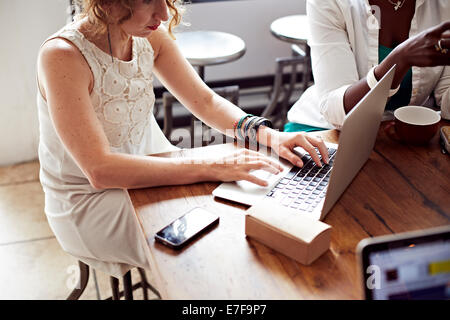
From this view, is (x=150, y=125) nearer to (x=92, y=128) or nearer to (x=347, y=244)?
(x=92, y=128)

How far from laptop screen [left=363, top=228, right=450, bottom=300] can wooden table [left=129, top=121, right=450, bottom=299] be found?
107 millimetres

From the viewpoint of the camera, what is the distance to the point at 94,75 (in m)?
1.34

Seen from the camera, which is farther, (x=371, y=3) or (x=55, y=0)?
(x=55, y=0)

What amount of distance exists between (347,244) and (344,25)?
2.82 feet

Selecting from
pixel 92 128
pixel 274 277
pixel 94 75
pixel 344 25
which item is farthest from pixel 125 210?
pixel 344 25

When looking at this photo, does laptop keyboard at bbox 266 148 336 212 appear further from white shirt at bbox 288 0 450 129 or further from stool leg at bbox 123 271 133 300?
stool leg at bbox 123 271 133 300

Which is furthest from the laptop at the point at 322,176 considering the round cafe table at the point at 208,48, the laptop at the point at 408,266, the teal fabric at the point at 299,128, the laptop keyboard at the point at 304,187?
the round cafe table at the point at 208,48

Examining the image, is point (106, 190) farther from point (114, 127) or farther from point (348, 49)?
point (348, 49)

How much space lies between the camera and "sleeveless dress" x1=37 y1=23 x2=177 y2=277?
Result: 52.7 inches

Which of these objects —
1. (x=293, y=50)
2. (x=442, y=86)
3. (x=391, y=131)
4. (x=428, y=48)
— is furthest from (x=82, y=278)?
(x=293, y=50)

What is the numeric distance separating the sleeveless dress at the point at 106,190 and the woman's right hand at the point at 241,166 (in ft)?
0.85

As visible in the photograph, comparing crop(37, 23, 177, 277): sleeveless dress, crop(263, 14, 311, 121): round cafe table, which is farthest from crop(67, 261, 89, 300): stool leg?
crop(263, 14, 311, 121): round cafe table

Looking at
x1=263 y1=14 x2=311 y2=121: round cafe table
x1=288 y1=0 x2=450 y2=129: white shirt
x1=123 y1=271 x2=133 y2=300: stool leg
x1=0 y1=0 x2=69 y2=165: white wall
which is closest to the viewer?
x1=123 y1=271 x2=133 y2=300: stool leg

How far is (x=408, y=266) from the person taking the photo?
0.79 metres
